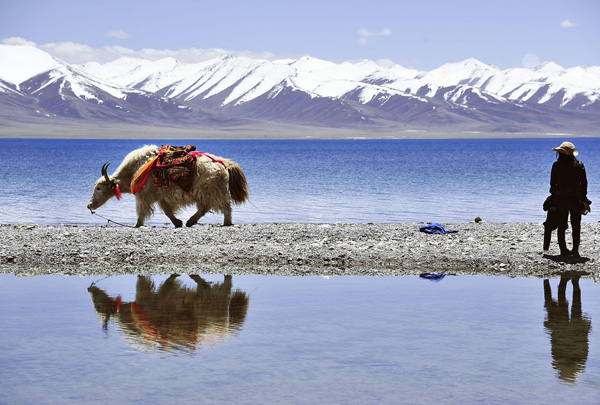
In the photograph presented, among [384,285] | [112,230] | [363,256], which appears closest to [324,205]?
[112,230]

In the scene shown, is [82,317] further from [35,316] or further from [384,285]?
[384,285]

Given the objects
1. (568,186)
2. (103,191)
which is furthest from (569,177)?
(103,191)

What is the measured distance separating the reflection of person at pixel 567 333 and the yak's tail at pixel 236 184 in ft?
19.4

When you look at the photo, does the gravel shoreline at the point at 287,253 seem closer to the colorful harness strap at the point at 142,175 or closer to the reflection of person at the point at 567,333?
the colorful harness strap at the point at 142,175

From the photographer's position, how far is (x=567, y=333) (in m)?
6.32

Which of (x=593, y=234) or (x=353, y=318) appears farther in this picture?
(x=593, y=234)

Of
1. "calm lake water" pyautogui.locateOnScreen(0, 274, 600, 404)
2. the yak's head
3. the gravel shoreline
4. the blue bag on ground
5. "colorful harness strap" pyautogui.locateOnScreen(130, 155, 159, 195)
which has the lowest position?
"calm lake water" pyautogui.locateOnScreen(0, 274, 600, 404)

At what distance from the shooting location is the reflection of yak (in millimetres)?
6133

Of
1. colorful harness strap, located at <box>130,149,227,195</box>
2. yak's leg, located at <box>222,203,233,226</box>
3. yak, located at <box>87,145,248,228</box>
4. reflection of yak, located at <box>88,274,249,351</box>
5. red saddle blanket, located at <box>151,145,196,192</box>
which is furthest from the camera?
yak's leg, located at <box>222,203,233,226</box>

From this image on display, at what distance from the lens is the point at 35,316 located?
6852 millimetres

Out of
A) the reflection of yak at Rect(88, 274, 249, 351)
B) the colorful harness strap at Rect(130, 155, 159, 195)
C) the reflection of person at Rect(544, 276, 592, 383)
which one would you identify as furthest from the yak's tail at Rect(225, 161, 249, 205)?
the reflection of person at Rect(544, 276, 592, 383)

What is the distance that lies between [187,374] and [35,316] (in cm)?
218

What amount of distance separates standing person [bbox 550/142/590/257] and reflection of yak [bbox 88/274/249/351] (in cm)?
374

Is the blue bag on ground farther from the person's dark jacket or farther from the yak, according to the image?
the yak
